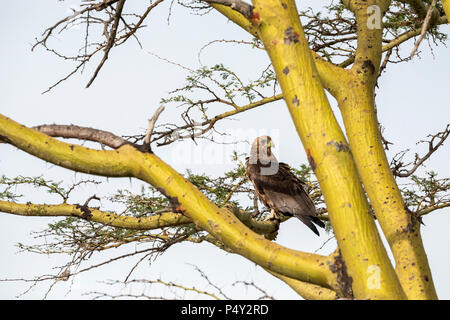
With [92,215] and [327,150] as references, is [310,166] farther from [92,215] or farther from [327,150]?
[92,215]

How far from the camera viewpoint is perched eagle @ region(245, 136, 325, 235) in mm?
5941

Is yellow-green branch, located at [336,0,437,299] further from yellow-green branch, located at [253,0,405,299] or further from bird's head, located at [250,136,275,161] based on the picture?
bird's head, located at [250,136,275,161]

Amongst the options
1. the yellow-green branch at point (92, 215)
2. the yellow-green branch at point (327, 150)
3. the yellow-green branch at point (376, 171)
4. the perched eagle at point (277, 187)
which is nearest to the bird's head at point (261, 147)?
the perched eagle at point (277, 187)

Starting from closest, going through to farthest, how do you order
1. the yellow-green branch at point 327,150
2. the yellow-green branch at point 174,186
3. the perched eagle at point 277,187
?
the yellow-green branch at point 327,150 → the yellow-green branch at point 174,186 → the perched eagle at point 277,187

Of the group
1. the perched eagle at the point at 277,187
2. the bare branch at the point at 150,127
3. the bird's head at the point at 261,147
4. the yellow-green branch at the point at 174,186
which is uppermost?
the bird's head at the point at 261,147

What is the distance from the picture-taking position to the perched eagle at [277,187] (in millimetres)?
5941

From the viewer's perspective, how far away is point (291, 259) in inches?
134

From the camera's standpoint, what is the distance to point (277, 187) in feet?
20.4

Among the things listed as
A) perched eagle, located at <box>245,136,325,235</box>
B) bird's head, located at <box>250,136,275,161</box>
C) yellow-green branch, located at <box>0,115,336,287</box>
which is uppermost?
bird's head, located at <box>250,136,275,161</box>

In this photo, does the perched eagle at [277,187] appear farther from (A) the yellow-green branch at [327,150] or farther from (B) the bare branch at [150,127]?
(B) the bare branch at [150,127]

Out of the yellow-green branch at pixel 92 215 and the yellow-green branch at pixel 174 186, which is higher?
the yellow-green branch at pixel 92 215

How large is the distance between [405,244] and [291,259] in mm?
1211

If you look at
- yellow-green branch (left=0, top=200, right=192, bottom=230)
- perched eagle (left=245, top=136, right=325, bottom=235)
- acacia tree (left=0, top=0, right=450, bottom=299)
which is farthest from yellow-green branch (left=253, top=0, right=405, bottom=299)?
perched eagle (left=245, top=136, right=325, bottom=235)
